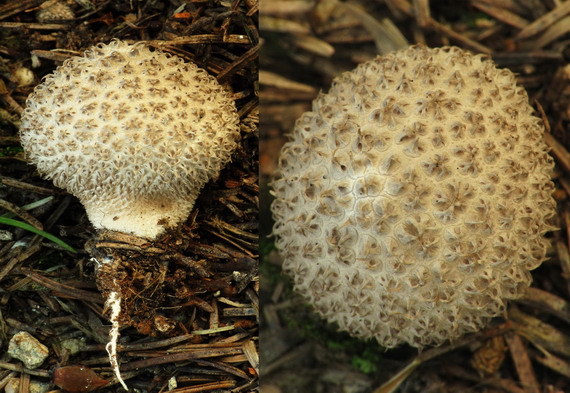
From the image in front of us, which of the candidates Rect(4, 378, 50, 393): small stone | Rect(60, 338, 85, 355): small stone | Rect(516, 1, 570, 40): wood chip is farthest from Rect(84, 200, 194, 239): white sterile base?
Rect(516, 1, 570, 40): wood chip

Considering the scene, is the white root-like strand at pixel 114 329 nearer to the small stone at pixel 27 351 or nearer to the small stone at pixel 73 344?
the small stone at pixel 73 344

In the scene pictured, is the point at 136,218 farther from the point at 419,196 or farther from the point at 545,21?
the point at 545,21

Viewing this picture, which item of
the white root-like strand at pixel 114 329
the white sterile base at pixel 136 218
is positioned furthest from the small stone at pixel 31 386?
the white sterile base at pixel 136 218

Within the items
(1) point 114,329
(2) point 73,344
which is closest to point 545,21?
(1) point 114,329

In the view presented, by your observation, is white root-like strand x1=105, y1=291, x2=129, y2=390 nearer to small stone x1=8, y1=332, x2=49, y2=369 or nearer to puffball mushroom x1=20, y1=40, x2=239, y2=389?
puffball mushroom x1=20, y1=40, x2=239, y2=389

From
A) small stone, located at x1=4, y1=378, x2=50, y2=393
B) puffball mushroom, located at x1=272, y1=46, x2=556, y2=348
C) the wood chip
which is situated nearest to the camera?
puffball mushroom, located at x1=272, y1=46, x2=556, y2=348
